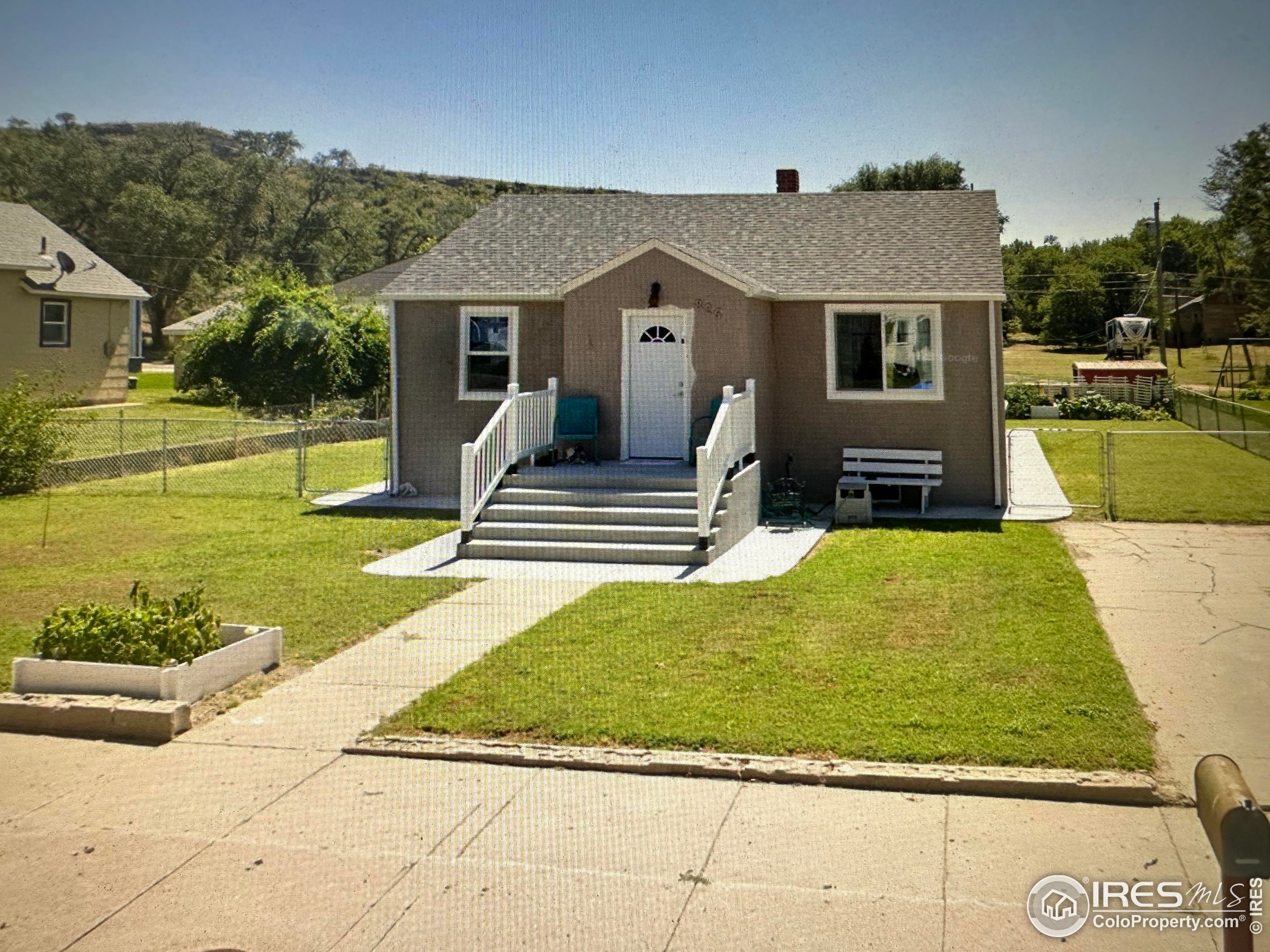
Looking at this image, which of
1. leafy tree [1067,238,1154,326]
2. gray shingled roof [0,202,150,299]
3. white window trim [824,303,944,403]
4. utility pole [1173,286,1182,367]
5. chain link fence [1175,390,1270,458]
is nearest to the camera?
white window trim [824,303,944,403]

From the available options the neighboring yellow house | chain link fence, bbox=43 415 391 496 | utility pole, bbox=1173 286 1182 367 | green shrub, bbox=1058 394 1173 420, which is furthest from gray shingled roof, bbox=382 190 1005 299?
utility pole, bbox=1173 286 1182 367

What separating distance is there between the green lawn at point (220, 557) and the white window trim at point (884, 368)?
5536mm

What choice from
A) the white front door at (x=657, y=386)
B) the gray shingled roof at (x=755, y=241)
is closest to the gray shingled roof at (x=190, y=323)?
the gray shingled roof at (x=755, y=241)

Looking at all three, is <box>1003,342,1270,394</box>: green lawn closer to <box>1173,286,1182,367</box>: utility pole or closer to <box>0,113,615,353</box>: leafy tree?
<box>1173,286,1182,367</box>: utility pole

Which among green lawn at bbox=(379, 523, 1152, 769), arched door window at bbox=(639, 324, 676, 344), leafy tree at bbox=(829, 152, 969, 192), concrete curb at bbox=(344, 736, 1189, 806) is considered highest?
leafy tree at bbox=(829, 152, 969, 192)

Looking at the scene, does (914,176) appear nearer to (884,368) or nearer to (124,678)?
(884,368)

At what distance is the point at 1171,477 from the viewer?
1672cm

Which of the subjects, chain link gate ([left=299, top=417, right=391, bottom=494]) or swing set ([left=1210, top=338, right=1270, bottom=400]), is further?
swing set ([left=1210, top=338, right=1270, bottom=400])

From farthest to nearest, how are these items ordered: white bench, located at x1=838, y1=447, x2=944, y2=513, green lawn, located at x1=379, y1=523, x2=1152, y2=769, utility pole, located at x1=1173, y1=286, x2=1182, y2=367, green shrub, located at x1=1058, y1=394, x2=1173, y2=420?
utility pole, located at x1=1173, y1=286, x2=1182, y2=367 < green shrub, located at x1=1058, y1=394, x2=1173, y2=420 < white bench, located at x1=838, y1=447, x2=944, y2=513 < green lawn, located at x1=379, y1=523, x2=1152, y2=769

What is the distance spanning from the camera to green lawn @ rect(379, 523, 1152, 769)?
19.1 ft

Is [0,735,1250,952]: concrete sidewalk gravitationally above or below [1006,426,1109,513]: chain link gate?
below

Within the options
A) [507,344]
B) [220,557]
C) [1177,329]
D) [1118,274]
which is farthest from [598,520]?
[1118,274]

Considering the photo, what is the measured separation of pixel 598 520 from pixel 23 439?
31.2ft

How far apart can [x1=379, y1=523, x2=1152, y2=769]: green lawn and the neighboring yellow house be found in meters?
15.1
